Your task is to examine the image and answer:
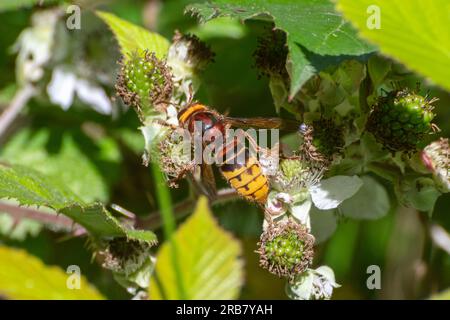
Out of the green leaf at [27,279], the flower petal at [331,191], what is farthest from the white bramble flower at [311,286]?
the green leaf at [27,279]

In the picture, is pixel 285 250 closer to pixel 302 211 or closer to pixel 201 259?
pixel 302 211

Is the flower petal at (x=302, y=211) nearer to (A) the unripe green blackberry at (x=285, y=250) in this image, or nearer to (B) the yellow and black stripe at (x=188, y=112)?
(A) the unripe green blackberry at (x=285, y=250)

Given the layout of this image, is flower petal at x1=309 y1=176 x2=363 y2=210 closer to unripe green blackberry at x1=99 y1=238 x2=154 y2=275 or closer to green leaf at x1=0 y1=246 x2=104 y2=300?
unripe green blackberry at x1=99 y1=238 x2=154 y2=275

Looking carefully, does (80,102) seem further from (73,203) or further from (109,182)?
(73,203)

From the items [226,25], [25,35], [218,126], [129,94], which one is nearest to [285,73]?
[218,126]

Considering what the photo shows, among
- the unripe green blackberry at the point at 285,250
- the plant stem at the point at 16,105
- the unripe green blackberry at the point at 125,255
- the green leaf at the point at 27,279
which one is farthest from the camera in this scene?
the plant stem at the point at 16,105

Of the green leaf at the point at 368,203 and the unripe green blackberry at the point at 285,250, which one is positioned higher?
the unripe green blackberry at the point at 285,250
